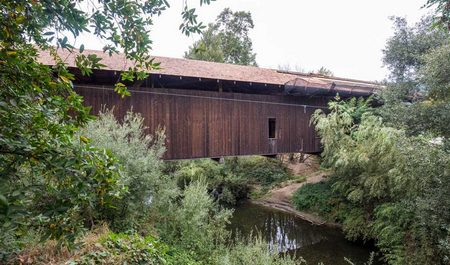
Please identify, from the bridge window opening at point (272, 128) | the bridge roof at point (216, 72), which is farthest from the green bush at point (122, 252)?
the bridge window opening at point (272, 128)

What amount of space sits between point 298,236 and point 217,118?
15.9 ft

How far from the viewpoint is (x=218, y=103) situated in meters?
9.23

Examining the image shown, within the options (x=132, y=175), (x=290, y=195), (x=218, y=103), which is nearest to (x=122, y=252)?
(x=132, y=175)

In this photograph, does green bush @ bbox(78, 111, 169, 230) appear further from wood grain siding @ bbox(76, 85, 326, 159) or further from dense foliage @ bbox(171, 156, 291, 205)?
dense foliage @ bbox(171, 156, 291, 205)

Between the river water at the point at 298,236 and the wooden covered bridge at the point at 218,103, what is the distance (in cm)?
279

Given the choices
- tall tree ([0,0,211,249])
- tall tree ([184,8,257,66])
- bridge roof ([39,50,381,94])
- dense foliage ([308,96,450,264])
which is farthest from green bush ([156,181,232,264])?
tall tree ([184,8,257,66])

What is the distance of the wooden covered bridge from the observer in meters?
7.95

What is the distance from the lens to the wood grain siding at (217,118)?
805 centimetres

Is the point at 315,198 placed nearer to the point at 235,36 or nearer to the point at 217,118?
the point at 217,118

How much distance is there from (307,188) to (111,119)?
349 inches

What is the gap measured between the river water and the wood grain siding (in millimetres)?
2783

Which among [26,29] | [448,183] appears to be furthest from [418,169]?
[26,29]

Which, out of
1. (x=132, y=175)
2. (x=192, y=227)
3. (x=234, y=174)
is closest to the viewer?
(x=132, y=175)

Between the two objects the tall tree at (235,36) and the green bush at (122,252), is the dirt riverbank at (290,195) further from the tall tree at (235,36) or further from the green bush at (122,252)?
the tall tree at (235,36)
